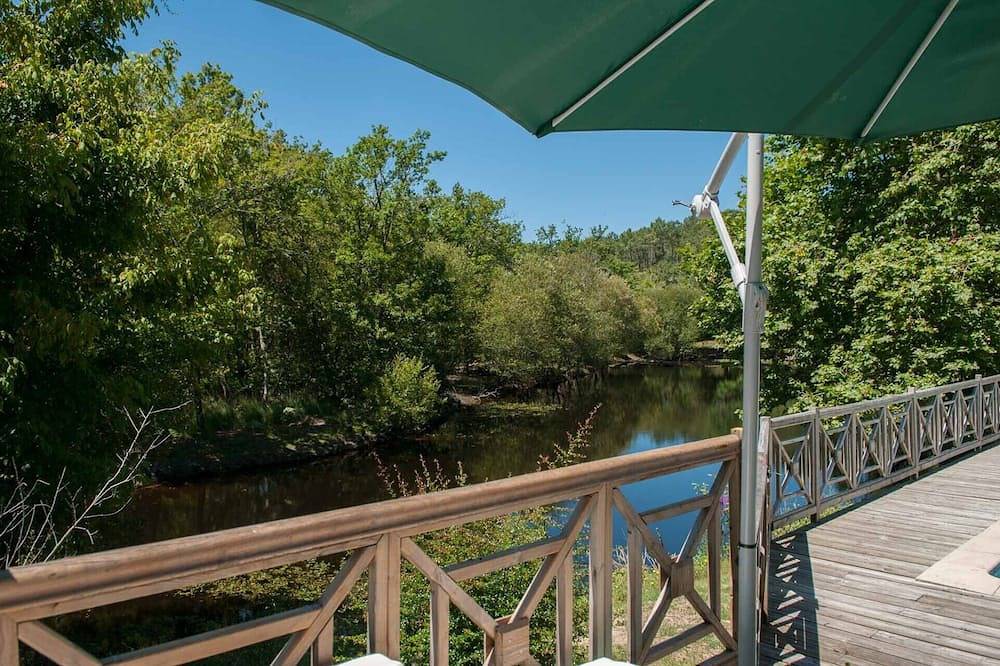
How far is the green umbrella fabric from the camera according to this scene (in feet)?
3.78

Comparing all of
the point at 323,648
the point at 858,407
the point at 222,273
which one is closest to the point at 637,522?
the point at 323,648

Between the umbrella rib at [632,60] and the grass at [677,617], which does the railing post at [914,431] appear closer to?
the grass at [677,617]

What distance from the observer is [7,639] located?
1.31 m

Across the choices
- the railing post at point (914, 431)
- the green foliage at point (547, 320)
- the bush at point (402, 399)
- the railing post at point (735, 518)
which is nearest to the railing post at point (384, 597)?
the railing post at point (735, 518)

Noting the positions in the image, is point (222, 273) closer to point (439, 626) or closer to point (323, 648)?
point (439, 626)

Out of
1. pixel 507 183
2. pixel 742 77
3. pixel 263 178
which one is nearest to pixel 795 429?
pixel 263 178

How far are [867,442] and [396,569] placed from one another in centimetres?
657

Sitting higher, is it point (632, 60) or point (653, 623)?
point (632, 60)

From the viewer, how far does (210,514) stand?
43.5 feet

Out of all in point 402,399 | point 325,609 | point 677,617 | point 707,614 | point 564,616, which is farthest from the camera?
point 402,399

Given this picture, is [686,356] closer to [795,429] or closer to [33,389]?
[795,429]

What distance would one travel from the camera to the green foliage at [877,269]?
10.8 meters

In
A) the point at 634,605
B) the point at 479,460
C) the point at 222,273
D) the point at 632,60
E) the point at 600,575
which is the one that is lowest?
the point at 479,460

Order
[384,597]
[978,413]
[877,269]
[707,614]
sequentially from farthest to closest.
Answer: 1. [877,269]
2. [978,413]
3. [707,614]
4. [384,597]
